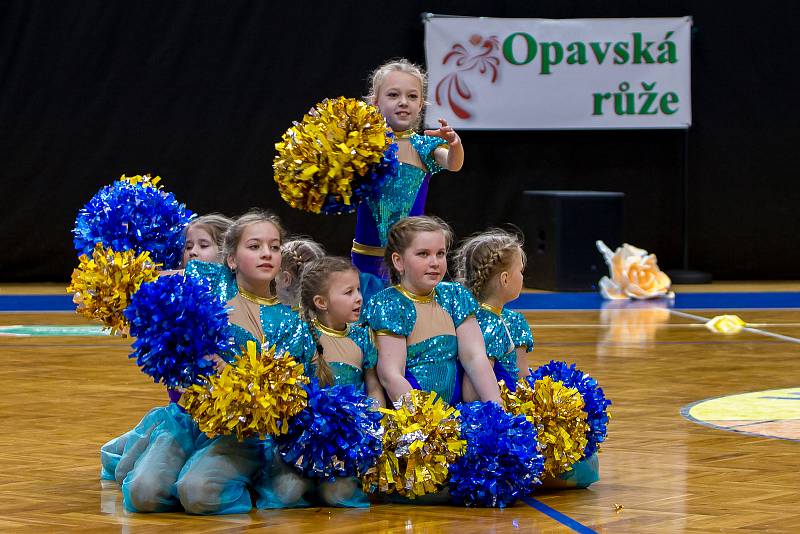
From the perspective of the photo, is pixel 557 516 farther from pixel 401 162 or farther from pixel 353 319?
pixel 401 162

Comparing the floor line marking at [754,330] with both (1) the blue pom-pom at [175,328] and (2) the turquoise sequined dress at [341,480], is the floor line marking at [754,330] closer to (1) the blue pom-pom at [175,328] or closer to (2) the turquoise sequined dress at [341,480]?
(2) the turquoise sequined dress at [341,480]

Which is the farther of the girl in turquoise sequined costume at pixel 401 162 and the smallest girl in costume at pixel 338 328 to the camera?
the girl in turquoise sequined costume at pixel 401 162

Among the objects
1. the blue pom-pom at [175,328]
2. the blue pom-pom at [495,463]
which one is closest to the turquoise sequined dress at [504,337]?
the blue pom-pom at [495,463]

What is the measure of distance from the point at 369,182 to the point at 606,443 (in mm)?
1151

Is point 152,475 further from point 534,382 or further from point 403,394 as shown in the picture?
point 534,382

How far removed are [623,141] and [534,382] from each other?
6.61m

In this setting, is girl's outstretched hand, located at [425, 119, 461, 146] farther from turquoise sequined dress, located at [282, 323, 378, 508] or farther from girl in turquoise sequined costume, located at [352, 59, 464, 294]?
turquoise sequined dress, located at [282, 323, 378, 508]

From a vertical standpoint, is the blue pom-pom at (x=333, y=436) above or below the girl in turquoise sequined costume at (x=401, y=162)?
below

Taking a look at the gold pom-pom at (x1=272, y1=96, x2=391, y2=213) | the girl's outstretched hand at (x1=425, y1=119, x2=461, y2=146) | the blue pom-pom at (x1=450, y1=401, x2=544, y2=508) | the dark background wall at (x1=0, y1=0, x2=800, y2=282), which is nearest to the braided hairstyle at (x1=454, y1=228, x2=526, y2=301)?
the girl's outstretched hand at (x1=425, y1=119, x2=461, y2=146)

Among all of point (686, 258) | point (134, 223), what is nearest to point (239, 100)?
point (686, 258)

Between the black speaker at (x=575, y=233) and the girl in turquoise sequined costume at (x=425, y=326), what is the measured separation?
556cm

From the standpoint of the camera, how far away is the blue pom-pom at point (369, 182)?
11.7 feet

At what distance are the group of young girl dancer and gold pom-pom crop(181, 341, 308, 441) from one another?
0.07 m

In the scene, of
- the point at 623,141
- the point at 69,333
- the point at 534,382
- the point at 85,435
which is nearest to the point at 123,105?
the point at 69,333
